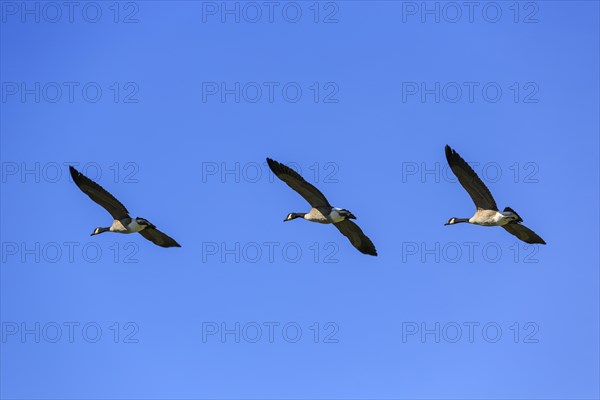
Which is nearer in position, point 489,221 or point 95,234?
point 489,221

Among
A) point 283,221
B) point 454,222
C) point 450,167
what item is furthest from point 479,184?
point 283,221

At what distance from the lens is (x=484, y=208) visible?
3644cm

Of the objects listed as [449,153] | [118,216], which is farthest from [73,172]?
[449,153]

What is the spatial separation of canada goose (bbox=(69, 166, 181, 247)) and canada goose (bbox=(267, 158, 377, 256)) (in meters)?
3.55

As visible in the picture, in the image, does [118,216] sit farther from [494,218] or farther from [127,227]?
[494,218]

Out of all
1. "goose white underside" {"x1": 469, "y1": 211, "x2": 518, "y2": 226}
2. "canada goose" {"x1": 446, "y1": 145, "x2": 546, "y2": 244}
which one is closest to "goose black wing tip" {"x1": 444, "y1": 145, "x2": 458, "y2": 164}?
"canada goose" {"x1": 446, "y1": 145, "x2": 546, "y2": 244}

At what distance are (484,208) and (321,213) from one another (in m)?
4.21

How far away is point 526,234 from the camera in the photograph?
36.7 metres

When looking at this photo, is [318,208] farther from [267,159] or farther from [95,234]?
[95,234]

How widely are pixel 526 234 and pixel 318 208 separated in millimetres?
A: 5446

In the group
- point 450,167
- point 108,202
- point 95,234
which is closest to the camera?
point 450,167

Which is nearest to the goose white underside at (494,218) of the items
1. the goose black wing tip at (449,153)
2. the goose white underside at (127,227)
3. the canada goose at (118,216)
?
the goose black wing tip at (449,153)

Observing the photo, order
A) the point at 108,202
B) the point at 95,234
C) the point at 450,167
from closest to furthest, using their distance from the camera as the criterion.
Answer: the point at 450,167 < the point at 108,202 < the point at 95,234

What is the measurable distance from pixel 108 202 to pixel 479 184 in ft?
32.3
